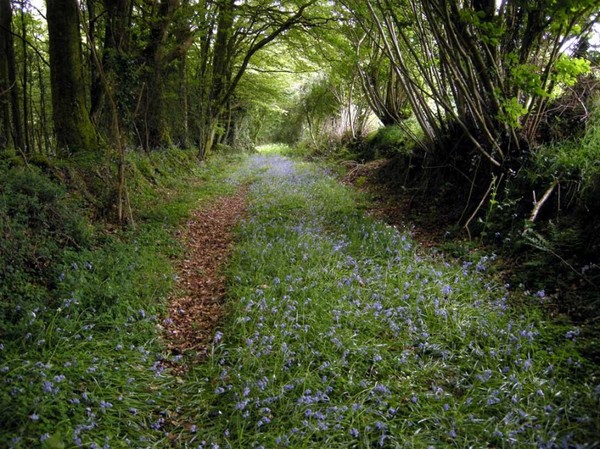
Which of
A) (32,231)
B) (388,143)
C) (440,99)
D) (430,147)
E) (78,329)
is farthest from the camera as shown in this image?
(388,143)

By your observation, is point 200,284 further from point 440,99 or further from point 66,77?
point 66,77

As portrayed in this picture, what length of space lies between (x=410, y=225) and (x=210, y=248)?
4.03m

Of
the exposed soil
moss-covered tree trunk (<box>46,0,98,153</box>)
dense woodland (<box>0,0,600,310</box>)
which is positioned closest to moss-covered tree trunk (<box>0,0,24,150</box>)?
dense woodland (<box>0,0,600,310</box>)

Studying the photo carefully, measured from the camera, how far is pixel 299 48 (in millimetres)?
16906

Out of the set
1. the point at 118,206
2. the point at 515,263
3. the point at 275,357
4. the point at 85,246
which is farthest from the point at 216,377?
the point at 118,206

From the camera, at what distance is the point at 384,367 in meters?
3.59

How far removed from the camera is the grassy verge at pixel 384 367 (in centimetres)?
290

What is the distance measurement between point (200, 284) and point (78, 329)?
6.75 feet

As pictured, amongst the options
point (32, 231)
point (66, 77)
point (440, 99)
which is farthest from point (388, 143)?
point (32, 231)

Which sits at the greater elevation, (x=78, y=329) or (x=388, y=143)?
(x=388, y=143)

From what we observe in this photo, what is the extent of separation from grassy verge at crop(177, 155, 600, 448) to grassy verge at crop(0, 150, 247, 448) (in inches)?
19.8

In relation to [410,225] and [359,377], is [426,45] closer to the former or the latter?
[410,225]

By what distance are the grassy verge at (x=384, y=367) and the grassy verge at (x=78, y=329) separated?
0.50m

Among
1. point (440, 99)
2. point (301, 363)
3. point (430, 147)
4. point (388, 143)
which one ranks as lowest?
point (301, 363)
